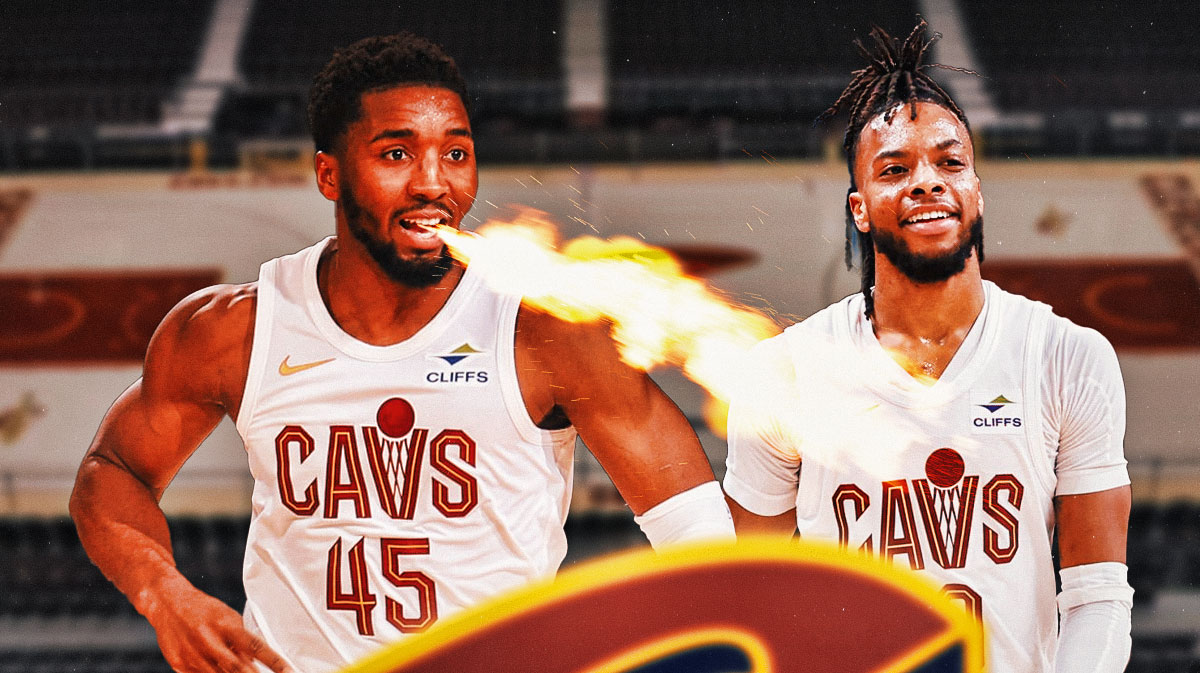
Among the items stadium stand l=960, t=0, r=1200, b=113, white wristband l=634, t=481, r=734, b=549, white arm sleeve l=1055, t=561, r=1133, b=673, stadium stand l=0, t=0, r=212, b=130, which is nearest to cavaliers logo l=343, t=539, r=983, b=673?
white wristband l=634, t=481, r=734, b=549

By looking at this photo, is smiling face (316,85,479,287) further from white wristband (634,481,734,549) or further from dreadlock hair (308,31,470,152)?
white wristband (634,481,734,549)

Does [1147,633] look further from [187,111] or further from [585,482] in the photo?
[187,111]

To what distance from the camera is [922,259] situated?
140cm

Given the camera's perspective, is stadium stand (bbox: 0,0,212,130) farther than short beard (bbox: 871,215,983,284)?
Yes

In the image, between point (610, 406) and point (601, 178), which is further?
point (601, 178)

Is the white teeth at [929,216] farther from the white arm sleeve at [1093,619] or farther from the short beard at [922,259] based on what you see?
the white arm sleeve at [1093,619]

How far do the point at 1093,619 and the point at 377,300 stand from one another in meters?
1.11

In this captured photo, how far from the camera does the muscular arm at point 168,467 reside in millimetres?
1473

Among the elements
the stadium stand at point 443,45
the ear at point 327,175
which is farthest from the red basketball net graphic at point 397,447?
the stadium stand at point 443,45

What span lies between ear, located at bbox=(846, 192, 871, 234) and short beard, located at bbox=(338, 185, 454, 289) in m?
0.58

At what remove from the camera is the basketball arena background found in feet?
4.78

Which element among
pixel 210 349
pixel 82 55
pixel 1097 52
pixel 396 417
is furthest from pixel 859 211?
pixel 82 55

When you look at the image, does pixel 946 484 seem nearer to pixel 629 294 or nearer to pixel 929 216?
pixel 929 216

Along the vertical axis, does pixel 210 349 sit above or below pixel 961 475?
above
